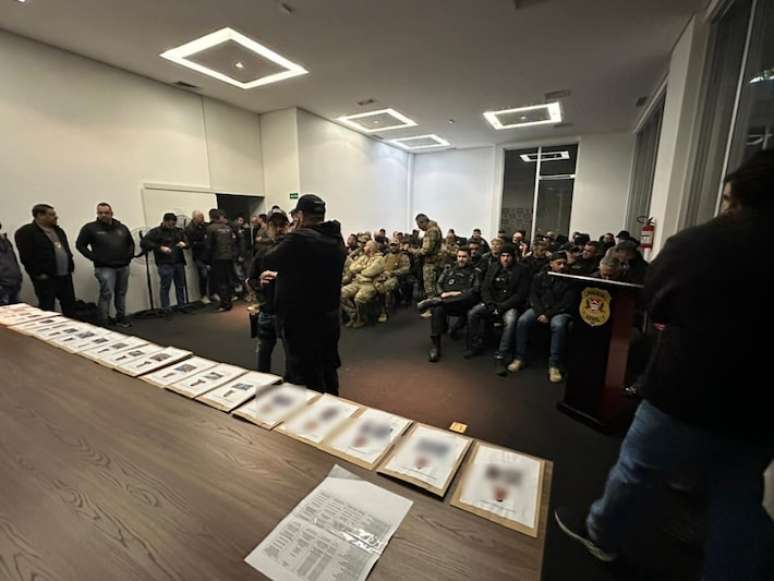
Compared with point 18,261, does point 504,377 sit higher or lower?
lower

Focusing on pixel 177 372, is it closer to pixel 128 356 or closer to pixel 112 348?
pixel 128 356

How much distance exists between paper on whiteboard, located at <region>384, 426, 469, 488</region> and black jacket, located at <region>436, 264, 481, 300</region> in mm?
2773

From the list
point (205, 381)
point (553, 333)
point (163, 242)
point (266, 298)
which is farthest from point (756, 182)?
point (163, 242)

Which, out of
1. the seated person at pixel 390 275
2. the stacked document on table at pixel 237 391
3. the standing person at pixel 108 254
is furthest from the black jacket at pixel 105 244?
the stacked document on table at pixel 237 391

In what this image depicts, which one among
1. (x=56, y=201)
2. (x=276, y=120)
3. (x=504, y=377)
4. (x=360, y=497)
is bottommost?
(x=504, y=377)

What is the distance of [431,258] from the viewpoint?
18.3 ft

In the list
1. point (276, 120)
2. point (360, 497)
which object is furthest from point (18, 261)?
point (360, 497)

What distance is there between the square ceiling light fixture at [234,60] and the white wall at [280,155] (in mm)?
1169

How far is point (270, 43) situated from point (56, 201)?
10.6ft

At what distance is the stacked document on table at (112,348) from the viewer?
5.07ft

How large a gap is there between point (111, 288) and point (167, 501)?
15.7 ft

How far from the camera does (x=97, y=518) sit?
736mm

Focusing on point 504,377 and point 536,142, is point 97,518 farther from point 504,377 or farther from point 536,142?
point 536,142

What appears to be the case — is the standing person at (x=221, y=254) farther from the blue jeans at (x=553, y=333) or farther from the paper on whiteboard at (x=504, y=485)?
the paper on whiteboard at (x=504, y=485)
